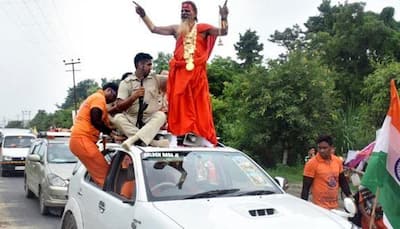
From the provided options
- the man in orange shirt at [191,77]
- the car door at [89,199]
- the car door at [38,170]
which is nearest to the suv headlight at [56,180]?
the car door at [38,170]

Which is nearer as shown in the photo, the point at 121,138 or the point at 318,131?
the point at 121,138

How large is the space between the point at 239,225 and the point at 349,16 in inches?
1081

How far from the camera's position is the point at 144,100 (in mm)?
6383

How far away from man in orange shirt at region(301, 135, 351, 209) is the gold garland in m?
1.75

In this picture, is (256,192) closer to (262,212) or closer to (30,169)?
(262,212)

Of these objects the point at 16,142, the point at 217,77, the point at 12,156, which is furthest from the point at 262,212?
the point at 217,77

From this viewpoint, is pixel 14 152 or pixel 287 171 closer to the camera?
pixel 287 171

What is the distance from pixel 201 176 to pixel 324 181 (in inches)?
76.0

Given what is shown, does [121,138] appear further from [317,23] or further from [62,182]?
[317,23]

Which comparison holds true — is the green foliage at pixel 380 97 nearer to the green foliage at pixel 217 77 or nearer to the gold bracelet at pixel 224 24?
the gold bracelet at pixel 224 24

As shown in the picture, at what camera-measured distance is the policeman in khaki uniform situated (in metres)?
6.02

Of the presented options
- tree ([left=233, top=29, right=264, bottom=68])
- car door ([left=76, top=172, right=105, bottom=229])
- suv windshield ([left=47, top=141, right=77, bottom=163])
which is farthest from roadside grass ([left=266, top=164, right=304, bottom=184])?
tree ([left=233, top=29, right=264, bottom=68])

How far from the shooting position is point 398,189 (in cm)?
513

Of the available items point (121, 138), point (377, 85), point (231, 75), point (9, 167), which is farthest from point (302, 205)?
point (231, 75)
